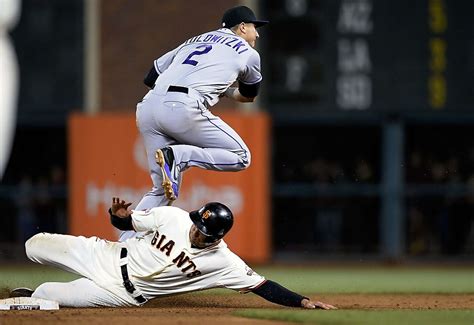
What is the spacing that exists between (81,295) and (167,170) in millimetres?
952

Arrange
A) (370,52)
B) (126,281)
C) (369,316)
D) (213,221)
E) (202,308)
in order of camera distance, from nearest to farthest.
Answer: (213,221)
(369,316)
(126,281)
(202,308)
(370,52)

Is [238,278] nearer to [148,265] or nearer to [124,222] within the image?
[148,265]

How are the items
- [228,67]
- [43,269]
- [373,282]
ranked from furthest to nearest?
1. [43,269]
2. [373,282]
3. [228,67]

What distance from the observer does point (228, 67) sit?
27.2 ft

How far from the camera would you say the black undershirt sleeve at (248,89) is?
8.47 metres

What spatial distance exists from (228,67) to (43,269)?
630 centimetres

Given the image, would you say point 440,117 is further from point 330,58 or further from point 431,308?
point 431,308

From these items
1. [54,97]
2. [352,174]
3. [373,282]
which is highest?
[54,97]

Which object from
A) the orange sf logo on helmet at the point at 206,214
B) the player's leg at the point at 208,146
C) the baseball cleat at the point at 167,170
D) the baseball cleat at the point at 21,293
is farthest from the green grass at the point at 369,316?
the baseball cleat at the point at 21,293

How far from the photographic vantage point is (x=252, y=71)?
840cm

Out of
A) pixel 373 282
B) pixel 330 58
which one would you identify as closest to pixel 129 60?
pixel 330 58

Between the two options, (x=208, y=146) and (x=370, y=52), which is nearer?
(x=208, y=146)

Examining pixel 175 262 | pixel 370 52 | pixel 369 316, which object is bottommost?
pixel 369 316

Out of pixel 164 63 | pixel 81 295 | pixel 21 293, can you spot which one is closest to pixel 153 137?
pixel 164 63
